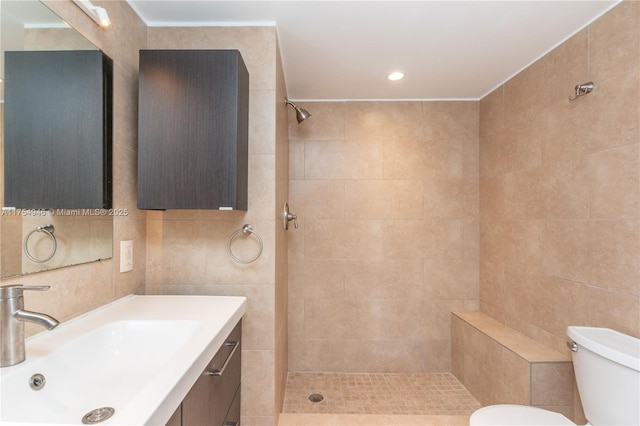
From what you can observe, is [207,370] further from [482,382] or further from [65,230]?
[482,382]

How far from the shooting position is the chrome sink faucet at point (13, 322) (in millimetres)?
839

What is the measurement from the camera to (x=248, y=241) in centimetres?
172

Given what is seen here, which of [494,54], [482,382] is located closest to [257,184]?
[494,54]

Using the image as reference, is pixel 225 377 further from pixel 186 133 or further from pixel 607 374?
pixel 607 374

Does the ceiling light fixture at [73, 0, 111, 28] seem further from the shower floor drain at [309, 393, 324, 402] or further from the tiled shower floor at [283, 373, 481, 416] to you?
the shower floor drain at [309, 393, 324, 402]

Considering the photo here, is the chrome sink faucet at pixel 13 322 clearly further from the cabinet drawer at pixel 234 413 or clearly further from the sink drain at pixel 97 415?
the cabinet drawer at pixel 234 413

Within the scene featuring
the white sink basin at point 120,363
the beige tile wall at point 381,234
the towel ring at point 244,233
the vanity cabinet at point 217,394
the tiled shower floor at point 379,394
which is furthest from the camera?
the beige tile wall at point 381,234

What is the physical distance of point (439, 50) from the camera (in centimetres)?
204

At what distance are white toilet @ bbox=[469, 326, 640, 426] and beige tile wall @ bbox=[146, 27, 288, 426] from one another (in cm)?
107

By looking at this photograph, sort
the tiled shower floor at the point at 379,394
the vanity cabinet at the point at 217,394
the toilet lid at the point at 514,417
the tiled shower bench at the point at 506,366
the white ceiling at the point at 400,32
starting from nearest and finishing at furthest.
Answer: the vanity cabinet at the point at 217,394
the toilet lid at the point at 514,417
the white ceiling at the point at 400,32
the tiled shower bench at the point at 506,366
the tiled shower floor at the point at 379,394

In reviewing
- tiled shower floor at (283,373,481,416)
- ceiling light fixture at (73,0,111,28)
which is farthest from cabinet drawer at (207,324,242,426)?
ceiling light fixture at (73,0,111,28)

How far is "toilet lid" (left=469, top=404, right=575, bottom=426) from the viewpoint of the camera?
1.49 m

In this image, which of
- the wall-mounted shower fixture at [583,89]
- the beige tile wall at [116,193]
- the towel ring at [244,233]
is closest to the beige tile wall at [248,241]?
the towel ring at [244,233]

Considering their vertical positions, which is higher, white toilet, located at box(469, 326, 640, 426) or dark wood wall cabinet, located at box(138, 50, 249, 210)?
dark wood wall cabinet, located at box(138, 50, 249, 210)
